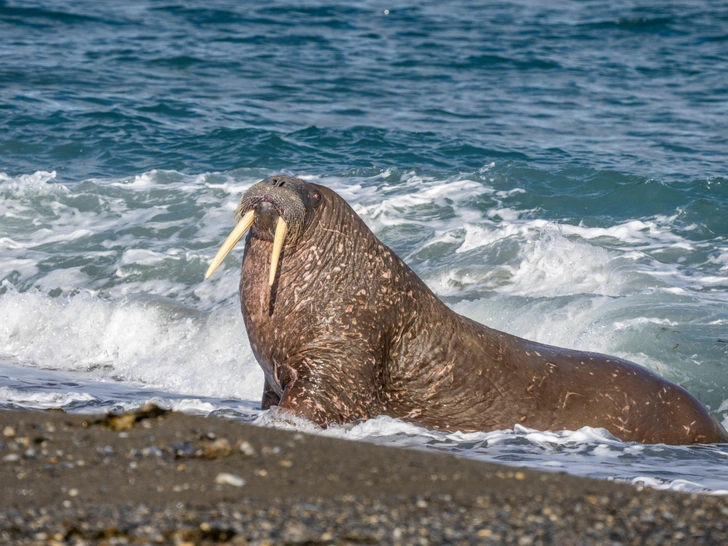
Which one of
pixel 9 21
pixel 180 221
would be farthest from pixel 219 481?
pixel 9 21

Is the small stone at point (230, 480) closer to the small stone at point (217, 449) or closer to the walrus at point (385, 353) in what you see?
the small stone at point (217, 449)

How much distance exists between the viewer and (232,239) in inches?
246

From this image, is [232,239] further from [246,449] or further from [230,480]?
[230,480]

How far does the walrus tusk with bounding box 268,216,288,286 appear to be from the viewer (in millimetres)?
6445

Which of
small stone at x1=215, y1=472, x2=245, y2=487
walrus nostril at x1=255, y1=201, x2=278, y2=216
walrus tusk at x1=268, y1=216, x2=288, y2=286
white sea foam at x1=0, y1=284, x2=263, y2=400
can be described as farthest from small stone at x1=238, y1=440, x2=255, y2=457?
white sea foam at x1=0, y1=284, x2=263, y2=400

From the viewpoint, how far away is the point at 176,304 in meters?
11.4

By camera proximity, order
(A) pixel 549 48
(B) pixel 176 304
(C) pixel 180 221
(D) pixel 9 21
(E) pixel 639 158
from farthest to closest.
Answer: (D) pixel 9 21, (A) pixel 549 48, (E) pixel 639 158, (C) pixel 180 221, (B) pixel 176 304

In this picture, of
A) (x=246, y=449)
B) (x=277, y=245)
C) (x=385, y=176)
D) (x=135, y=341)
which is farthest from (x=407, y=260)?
(x=246, y=449)

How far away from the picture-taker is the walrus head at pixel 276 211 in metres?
6.51

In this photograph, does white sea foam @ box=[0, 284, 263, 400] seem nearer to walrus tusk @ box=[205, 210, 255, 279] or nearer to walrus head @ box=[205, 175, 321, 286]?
walrus head @ box=[205, 175, 321, 286]

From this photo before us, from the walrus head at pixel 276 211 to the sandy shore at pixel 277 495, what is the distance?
5.95 feet

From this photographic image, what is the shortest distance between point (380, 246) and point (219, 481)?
122 inches

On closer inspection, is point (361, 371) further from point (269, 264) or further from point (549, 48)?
point (549, 48)

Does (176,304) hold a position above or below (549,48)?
below
